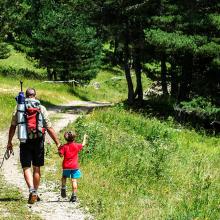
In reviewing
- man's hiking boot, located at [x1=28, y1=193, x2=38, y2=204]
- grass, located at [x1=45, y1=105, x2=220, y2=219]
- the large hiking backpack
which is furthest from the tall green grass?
the large hiking backpack

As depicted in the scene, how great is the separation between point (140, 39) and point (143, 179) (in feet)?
61.8

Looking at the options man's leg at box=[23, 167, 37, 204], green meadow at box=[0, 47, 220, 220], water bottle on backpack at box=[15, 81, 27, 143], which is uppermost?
water bottle on backpack at box=[15, 81, 27, 143]

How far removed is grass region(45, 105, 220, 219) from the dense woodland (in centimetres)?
718

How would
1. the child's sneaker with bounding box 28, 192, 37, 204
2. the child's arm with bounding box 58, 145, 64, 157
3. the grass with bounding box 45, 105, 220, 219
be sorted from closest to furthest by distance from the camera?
the grass with bounding box 45, 105, 220, 219 → the child's sneaker with bounding box 28, 192, 37, 204 → the child's arm with bounding box 58, 145, 64, 157

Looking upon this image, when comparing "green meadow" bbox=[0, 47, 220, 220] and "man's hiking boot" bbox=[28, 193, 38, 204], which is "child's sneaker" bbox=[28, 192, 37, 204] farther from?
"green meadow" bbox=[0, 47, 220, 220]

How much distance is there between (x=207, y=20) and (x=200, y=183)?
593 inches

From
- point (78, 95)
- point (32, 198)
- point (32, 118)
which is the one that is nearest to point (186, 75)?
point (78, 95)

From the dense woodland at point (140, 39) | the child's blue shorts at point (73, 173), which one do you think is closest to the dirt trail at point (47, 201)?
the child's blue shorts at point (73, 173)

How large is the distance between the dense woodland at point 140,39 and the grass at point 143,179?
7175mm

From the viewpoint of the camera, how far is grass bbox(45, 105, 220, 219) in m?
9.00

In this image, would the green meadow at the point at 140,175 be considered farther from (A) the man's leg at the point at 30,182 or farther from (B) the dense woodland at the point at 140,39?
(B) the dense woodland at the point at 140,39

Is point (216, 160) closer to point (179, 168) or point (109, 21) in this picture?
point (179, 168)

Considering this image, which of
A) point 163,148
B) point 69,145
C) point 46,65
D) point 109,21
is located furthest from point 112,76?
point 69,145

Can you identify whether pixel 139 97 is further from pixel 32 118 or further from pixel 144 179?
pixel 32 118
